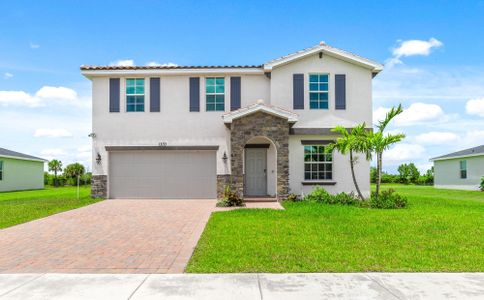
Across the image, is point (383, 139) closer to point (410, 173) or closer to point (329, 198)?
point (329, 198)

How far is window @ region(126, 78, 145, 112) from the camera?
19.1 meters

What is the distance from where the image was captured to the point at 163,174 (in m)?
19.1

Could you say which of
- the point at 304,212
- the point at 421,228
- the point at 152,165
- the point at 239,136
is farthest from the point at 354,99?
the point at 152,165

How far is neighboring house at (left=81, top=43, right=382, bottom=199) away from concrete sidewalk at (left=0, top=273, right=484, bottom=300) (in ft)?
40.6

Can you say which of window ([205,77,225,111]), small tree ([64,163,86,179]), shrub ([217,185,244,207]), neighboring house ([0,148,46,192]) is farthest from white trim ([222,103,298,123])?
small tree ([64,163,86,179])

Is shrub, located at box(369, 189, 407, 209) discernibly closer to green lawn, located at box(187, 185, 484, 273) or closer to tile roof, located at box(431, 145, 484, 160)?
green lawn, located at box(187, 185, 484, 273)

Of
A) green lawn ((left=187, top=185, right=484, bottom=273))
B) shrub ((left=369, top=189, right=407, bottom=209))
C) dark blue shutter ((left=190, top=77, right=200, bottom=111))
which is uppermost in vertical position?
dark blue shutter ((left=190, top=77, right=200, bottom=111))

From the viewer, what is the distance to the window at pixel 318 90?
18.7 m

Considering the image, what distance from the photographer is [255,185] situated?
18875 mm

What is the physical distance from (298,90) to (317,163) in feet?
12.4

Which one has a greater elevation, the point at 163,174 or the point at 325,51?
the point at 325,51

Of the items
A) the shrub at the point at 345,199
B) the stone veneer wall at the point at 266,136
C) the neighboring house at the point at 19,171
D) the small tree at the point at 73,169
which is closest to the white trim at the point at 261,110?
the stone veneer wall at the point at 266,136

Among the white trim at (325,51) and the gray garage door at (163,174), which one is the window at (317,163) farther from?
the gray garage door at (163,174)

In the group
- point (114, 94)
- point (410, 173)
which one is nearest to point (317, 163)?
point (114, 94)
